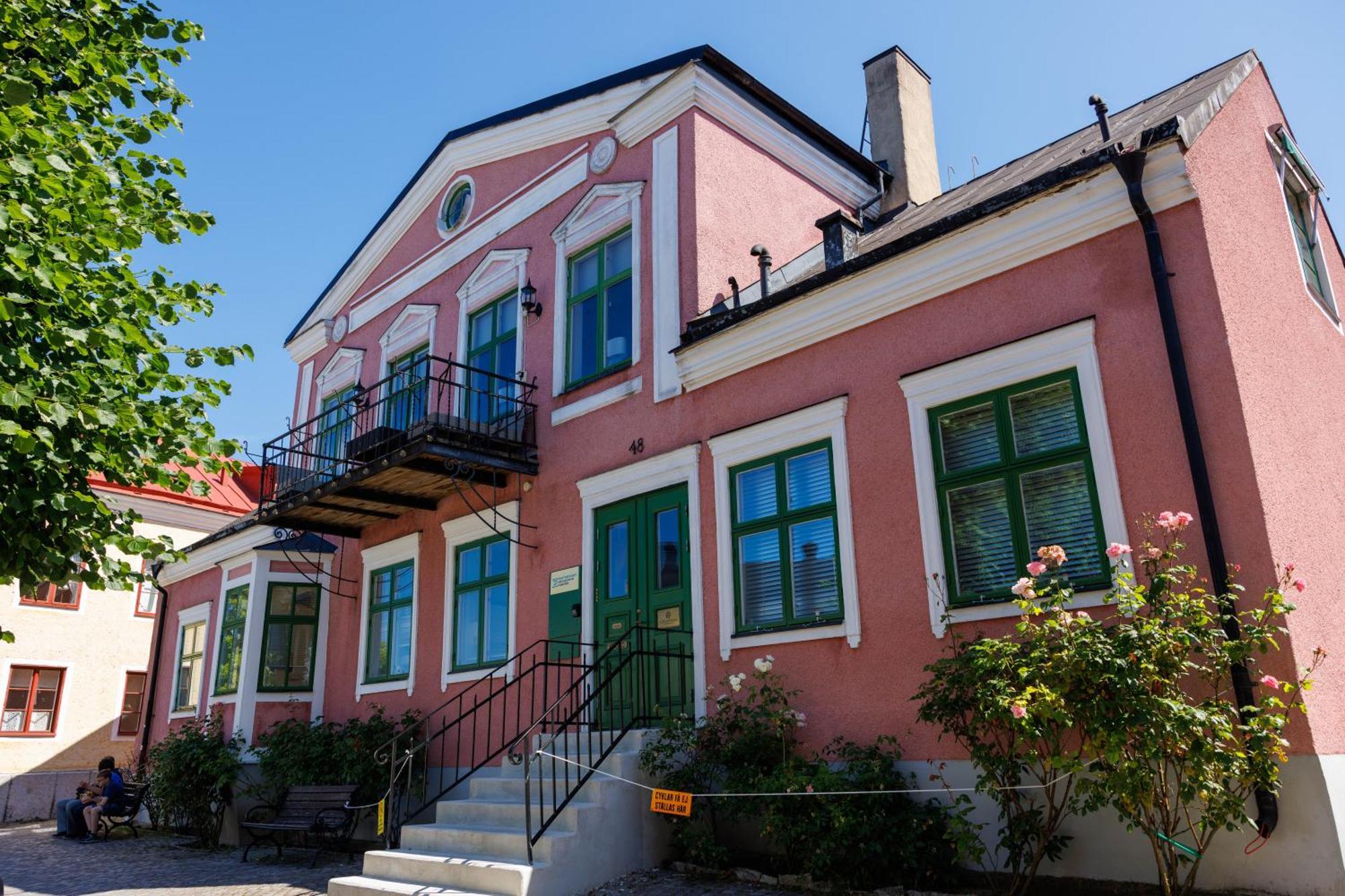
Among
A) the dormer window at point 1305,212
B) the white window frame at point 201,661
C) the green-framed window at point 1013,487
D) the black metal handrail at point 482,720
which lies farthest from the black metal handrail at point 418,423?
the dormer window at point 1305,212

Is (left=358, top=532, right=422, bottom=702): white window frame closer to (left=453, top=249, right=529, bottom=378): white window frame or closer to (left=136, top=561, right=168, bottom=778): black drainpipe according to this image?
(left=453, top=249, right=529, bottom=378): white window frame

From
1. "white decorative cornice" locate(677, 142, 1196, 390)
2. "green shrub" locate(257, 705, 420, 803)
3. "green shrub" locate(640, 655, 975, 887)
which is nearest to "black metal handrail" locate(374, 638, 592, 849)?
"green shrub" locate(257, 705, 420, 803)

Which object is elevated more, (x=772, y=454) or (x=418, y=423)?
(x=418, y=423)

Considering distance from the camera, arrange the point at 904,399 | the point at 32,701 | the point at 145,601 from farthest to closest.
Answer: the point at 145,601 → the point at 32,701 → the point at 904,399

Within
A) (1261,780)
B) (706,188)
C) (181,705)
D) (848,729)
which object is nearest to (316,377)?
(181,705)

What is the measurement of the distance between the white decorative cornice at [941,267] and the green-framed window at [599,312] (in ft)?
4.56

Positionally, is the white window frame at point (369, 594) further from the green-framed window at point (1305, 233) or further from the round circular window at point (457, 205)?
the green-framed window at point (1305, 233)

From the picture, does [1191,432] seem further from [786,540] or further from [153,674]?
[153,674]

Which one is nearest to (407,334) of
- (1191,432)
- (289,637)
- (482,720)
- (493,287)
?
(493,287)

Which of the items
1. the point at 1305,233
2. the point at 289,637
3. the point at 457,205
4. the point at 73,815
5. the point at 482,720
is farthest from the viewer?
the point at 73,815

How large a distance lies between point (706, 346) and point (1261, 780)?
5.96 m

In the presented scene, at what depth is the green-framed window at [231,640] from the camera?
15664 mm

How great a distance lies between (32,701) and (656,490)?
1986 centimetres

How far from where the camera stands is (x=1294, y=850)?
5.73 metres
